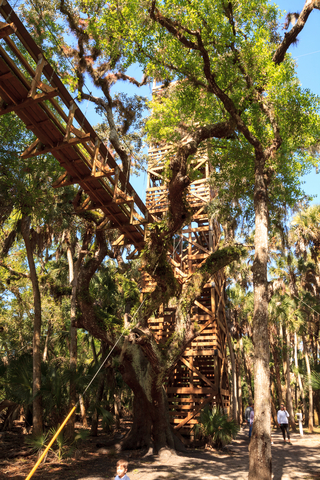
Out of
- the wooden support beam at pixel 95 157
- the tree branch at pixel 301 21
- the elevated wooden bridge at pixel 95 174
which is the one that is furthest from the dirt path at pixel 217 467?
the tree branch at pixel 301 21

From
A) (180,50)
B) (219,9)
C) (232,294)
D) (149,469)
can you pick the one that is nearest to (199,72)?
(180,50)

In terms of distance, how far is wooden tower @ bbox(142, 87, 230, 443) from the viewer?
14930mm

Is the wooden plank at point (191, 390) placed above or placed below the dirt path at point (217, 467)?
above

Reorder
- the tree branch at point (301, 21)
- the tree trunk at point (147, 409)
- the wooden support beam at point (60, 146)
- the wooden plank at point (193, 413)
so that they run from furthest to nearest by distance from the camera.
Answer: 1. the wooden plank at point (193, 413)
2. the tree trunk at point (147, 409)
3. the tree branch at point (301, 21)
4. the wooden support beam at point (60, 146)

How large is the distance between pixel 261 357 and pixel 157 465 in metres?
4.66

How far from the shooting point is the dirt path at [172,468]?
25.8ft

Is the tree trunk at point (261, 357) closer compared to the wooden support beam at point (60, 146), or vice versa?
the tree trunk at point (261, 357)

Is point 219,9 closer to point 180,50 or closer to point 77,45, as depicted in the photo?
point 180,50

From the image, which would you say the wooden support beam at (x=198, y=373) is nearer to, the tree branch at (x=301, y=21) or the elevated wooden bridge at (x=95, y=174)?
the elevated wooden bridge at (x=95, y=174)

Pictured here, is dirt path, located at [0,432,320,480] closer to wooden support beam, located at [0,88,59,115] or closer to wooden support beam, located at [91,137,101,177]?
wooden support beam, located at [91,137,101,177]

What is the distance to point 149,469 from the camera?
872cm

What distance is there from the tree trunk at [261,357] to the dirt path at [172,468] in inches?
82.2

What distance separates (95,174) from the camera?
8797mm

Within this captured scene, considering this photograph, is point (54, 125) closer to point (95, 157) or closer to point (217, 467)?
point (95, 157)
